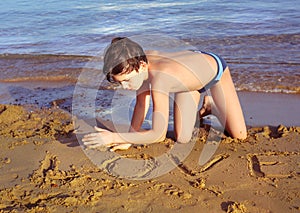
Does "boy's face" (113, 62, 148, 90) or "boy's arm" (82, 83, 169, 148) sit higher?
"boy's face" (113, 62, 148, 90)

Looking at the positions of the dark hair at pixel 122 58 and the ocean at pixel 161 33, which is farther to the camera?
the ocean at pixel 161 33

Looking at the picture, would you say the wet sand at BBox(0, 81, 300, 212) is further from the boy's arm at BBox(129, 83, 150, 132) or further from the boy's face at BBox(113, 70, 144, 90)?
the boy's face at BBox(113, 70, 144, 90)

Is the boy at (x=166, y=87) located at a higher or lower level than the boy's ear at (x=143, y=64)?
lower

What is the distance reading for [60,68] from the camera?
654 centimetres

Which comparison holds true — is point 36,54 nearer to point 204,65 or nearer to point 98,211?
point 204,65

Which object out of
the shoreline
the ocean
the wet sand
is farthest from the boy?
the ocean

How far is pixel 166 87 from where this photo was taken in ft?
10.3

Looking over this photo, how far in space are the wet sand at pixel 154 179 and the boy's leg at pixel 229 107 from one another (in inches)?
3.8

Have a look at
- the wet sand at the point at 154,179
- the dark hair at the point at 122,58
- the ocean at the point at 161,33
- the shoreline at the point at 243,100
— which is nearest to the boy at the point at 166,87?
the dark hair at the point at 122,58

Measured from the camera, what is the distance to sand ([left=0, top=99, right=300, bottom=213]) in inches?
103

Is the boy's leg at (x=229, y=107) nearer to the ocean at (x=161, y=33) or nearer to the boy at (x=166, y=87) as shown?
the boy at (x=166, y=87)

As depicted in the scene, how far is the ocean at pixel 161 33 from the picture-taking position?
612cm

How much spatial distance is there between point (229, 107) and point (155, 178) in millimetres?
1094

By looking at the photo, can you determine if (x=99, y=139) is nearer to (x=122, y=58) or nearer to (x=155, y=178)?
(x=155, y=178)
